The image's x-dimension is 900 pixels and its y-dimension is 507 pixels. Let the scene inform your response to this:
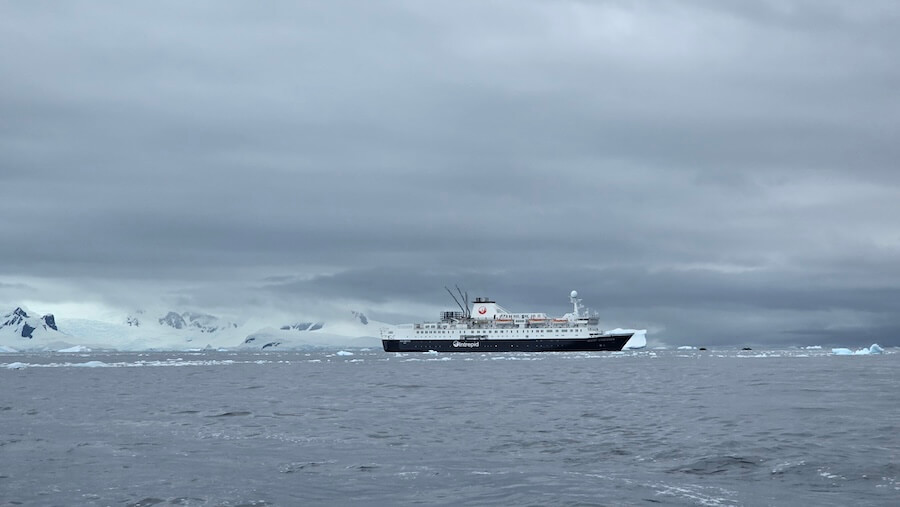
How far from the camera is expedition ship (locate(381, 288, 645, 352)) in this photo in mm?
153450

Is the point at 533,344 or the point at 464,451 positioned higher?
the point at 533,344

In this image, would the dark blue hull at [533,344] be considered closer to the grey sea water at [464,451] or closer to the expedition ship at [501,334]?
the expedition ship at [501,334]

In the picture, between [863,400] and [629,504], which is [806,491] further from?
[863,400]

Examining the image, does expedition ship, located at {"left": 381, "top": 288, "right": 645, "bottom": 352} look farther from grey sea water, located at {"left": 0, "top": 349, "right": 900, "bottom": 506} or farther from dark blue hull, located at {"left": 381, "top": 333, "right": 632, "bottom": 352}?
grey sea water, located at {"left": 0, "top": 349, "right": 900, "bottom": 506}

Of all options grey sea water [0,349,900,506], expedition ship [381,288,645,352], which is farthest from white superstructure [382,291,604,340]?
grey sea water [0,349,900,506]

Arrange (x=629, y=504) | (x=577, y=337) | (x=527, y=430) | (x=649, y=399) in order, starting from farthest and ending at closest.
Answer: (x=577, y=337) → (x=649, y=399) → (x=527, y=430) → (x=629, y=504)

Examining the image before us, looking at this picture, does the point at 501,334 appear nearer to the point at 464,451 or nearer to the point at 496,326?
the point at 496,326

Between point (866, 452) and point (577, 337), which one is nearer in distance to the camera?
point (866, 452)

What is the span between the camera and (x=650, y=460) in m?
21.1

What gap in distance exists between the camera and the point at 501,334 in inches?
6107

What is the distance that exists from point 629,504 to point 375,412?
67.2ft

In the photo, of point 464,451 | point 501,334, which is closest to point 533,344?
point 501,334

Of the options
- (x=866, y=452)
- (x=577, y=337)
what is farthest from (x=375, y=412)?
(x=577, y=337)

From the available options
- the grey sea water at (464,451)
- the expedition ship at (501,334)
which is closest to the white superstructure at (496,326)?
the expedition ship at (501,334)
